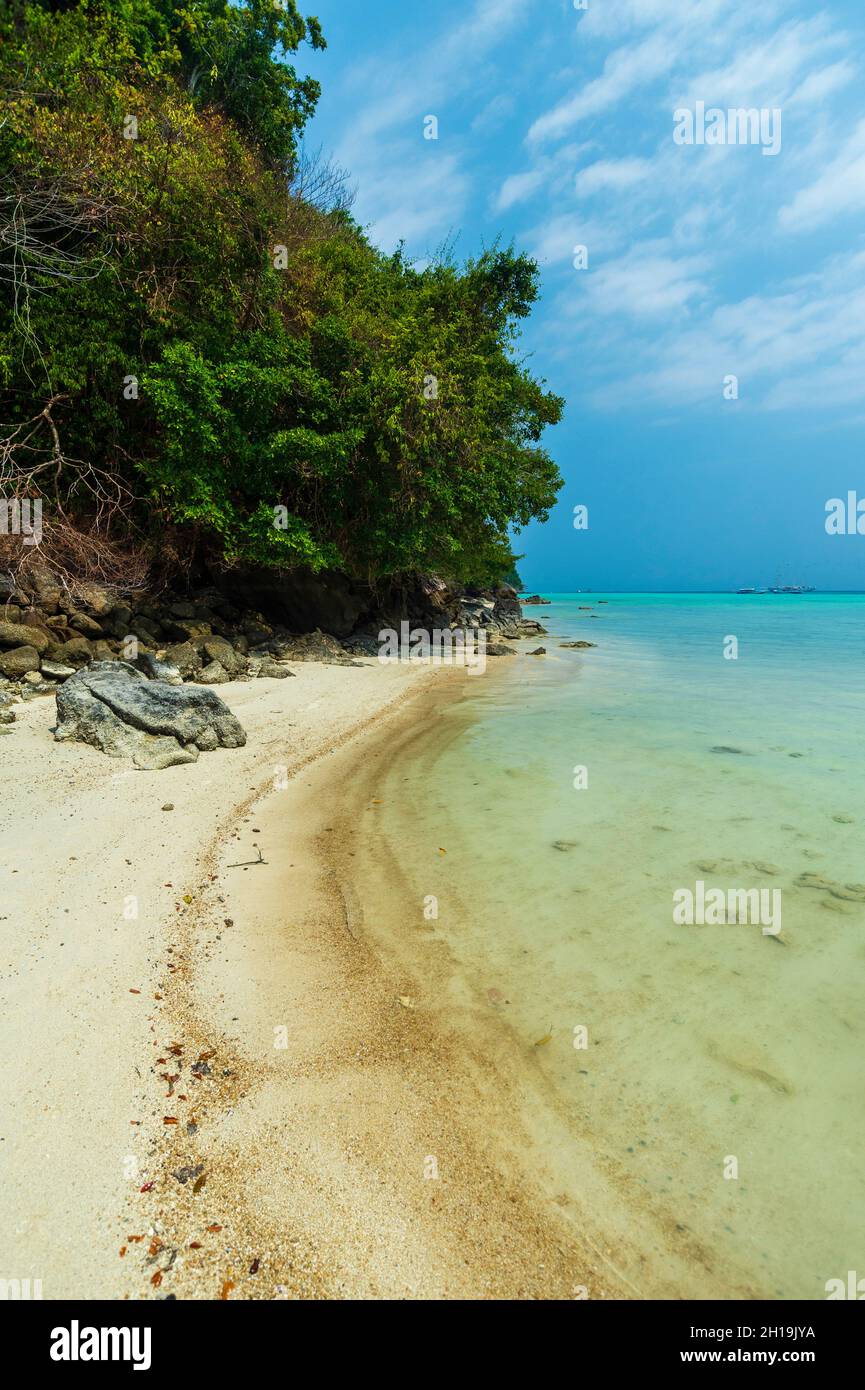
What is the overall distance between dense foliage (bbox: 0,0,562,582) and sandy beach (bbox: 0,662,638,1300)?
10.5 metres

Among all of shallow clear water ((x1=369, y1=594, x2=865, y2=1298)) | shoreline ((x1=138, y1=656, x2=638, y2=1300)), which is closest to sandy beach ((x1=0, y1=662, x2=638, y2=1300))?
shoreline ((x1=138, y1=656, x2=638, y2=1300))

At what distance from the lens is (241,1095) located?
2936 millimetres

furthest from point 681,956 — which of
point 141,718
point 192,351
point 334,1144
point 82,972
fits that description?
point 192,351

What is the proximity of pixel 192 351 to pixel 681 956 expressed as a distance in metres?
15.1

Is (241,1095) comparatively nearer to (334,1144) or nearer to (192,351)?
(334,1144)

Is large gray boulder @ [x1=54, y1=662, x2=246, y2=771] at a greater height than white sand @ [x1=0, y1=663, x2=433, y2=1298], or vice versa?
large gray boulder @ [x1=54, y1=662, x2=246, y2=771]

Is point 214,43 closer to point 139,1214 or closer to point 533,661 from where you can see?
point 533,661

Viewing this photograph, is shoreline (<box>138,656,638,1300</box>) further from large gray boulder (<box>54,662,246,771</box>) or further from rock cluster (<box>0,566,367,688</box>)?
rock cluster (<box>0,566,367,688</box>)

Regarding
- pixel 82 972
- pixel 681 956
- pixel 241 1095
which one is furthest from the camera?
pixel 681 956

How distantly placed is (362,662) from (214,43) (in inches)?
934

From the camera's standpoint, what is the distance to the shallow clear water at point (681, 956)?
2660 millimetres

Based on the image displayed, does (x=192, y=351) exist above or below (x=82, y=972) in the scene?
above

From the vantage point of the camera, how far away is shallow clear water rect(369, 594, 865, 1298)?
2.66m
